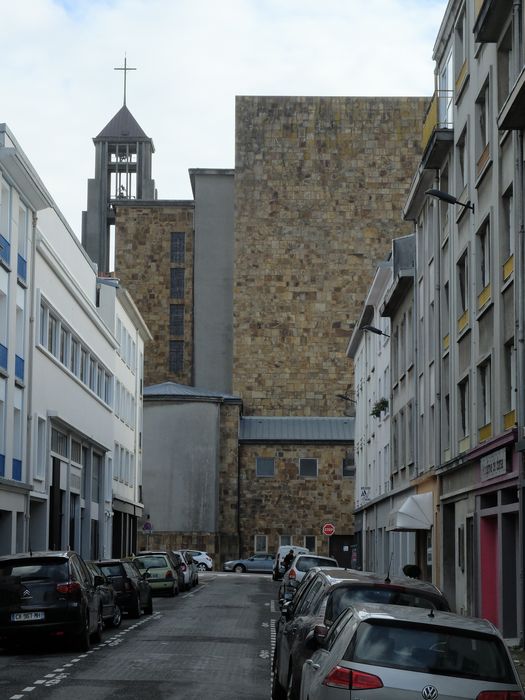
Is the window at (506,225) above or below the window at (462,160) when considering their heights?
below

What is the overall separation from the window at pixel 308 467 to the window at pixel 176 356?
11.8m

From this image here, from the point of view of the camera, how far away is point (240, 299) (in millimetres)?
80438

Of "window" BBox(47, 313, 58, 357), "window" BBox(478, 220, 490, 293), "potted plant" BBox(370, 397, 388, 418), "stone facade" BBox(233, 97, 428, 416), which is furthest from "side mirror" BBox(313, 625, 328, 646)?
"stone facade" BBox(233, 97, 428, 416)

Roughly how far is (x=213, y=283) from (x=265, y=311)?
5.50 m

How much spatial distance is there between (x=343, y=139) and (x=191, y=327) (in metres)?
16.1

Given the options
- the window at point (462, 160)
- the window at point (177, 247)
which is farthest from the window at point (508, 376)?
the window at point (177, 247)

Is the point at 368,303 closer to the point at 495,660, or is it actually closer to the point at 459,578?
the point at 459,578

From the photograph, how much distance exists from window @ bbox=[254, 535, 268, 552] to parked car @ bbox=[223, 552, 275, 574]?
425cm

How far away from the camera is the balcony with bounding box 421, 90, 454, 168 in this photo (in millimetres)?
30047

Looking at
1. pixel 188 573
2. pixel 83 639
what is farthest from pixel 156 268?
pixel 83 639

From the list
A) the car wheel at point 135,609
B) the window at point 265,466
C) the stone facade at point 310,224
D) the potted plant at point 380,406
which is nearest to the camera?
the car wheel at point 135,609

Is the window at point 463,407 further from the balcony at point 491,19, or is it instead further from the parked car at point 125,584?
the parked car at point 125,584

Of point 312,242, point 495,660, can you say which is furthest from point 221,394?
point 495,660

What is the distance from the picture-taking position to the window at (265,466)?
255 ft
